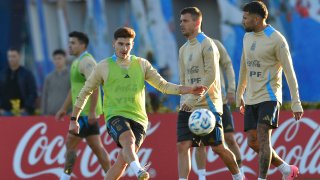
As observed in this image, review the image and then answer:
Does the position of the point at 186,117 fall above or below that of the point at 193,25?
below

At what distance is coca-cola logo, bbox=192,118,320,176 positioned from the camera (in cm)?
1720

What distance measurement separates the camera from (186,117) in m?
13.8

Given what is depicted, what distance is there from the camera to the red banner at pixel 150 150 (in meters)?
17.3

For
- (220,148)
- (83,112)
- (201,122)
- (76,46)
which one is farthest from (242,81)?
(76,46)

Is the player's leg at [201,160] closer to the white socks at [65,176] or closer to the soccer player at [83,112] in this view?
the soccer player at [83,112]

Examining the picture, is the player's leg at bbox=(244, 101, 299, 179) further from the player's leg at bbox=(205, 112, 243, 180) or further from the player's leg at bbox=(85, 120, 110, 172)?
the player's leg at bbox=(85, 120, 110, 172)

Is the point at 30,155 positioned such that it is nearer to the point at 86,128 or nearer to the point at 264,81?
the point at 86,128

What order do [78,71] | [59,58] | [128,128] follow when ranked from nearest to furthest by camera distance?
[128,128]
[78,71]
[59,58]

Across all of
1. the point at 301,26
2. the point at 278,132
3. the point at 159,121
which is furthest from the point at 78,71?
the point at 301,26

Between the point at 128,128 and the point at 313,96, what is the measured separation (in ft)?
39.2

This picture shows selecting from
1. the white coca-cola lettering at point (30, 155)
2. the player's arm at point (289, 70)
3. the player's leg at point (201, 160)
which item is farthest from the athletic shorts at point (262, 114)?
the white coca-cola lettering at point (30, 155)

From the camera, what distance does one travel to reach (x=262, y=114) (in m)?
13.6

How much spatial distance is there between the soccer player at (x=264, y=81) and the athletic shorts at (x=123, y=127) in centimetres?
152

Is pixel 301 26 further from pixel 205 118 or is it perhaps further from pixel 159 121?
pixel 205 118
